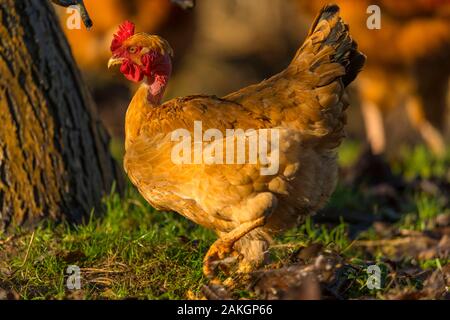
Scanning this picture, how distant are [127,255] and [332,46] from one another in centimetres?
146

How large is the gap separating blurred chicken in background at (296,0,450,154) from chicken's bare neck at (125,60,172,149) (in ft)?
13.0

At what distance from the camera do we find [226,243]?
12.0ft

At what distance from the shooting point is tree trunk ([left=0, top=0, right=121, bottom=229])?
15.1ft

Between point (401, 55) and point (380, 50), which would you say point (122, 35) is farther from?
point (401, 55)

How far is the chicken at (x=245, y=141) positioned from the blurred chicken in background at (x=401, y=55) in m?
3.86
